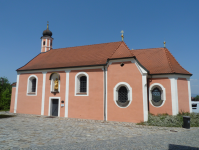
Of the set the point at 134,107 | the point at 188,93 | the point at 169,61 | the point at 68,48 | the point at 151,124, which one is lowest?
the point at 151,124

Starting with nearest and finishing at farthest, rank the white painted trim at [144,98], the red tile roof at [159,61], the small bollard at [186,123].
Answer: the small bollard at [186,123], the white painted trim at [144,98], the red tile roof at [159,61]

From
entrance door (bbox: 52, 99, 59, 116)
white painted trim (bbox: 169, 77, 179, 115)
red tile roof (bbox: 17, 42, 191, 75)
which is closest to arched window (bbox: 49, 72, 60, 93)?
red tile roof (bbox: 17, 42, 191, 75)

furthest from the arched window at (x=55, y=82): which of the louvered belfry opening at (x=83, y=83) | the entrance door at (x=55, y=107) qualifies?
the louvered belfry opening at (x=83, y=83)

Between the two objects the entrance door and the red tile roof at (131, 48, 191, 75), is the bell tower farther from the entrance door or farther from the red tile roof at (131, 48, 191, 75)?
the red tile roof at (131, 48, 191, 75)

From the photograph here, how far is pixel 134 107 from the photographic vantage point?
13578 mm

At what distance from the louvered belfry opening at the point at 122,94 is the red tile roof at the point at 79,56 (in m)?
3.07

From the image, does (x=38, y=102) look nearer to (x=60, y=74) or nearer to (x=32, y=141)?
(x=60, y=74)

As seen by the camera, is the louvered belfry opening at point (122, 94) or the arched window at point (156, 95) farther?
the arched window at point (156, 95)

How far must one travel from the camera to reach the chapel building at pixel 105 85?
14.0m

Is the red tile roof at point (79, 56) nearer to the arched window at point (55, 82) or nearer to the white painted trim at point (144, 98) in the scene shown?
the arched window at point (55, 82)

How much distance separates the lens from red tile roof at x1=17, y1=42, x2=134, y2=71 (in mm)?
15724

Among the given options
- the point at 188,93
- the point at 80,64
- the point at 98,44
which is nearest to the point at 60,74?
the point at 80,64

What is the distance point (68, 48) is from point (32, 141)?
590 inches

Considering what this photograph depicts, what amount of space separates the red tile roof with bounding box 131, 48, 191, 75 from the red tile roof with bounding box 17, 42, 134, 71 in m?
3.05
